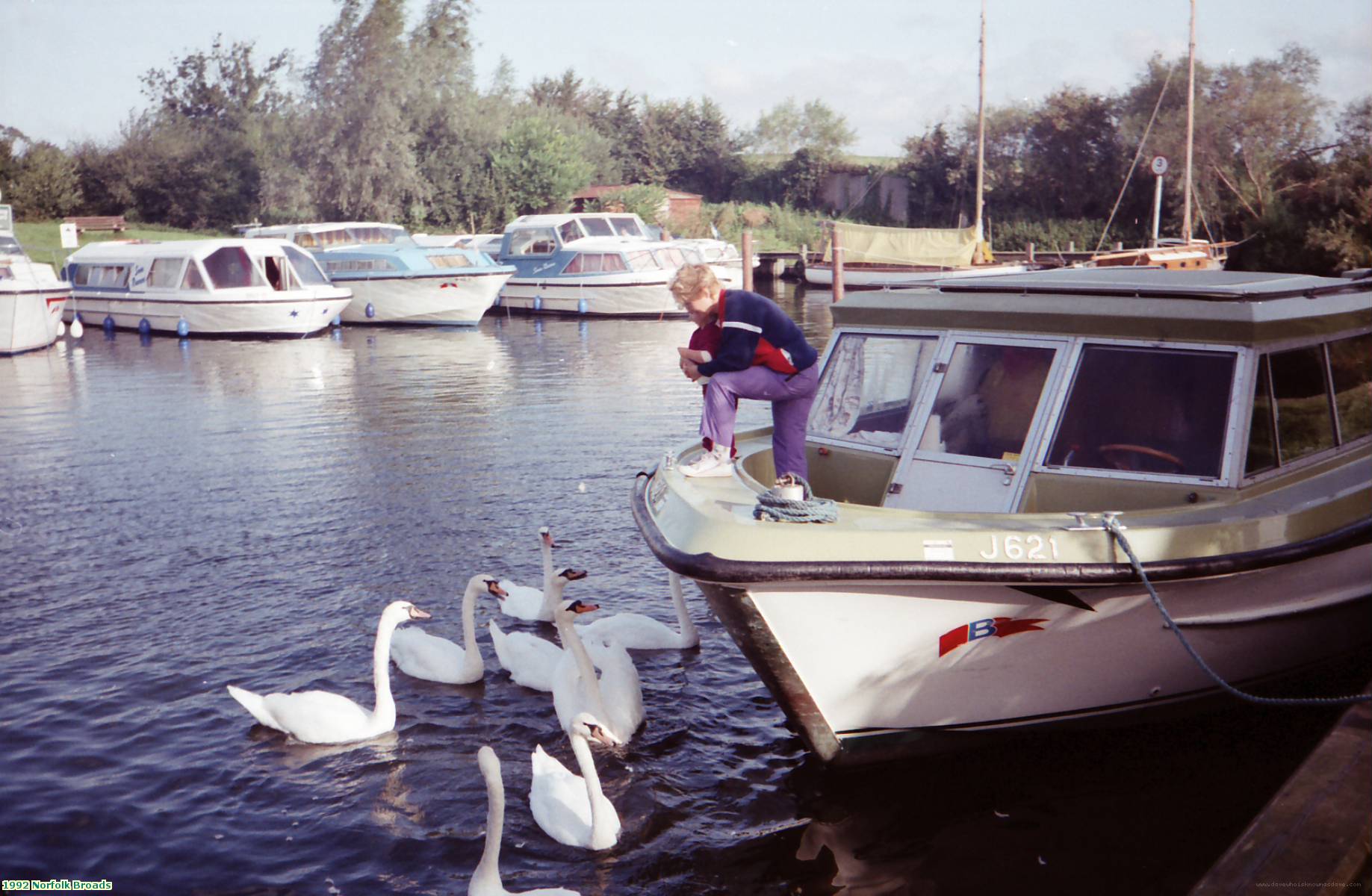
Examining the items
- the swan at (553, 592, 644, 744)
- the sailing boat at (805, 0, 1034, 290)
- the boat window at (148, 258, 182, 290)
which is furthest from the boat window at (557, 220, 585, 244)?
the swan at (553, 592, 644, 744)

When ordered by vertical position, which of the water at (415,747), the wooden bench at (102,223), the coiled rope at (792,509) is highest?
the wooden bench at (102,223)

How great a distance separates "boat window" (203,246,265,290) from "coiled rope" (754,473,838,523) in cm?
2493

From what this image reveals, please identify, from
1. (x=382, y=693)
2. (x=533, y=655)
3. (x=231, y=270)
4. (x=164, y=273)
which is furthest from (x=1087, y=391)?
(x=164, y=273)

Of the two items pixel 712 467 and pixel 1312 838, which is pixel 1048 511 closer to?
pixel 712 467

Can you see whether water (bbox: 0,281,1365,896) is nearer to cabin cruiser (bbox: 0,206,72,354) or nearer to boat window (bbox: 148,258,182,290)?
cabin cruiser (bbox: 0,206,72,354)

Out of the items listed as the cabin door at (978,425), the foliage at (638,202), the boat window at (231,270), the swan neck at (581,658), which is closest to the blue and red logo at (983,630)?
the cabin door at (978,425)

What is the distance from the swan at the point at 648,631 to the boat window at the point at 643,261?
84.2 feet

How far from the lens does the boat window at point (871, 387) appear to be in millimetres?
7359

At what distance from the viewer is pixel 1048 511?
664 centimetres

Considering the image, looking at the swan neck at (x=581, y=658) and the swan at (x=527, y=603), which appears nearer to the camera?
the swan neck at (x=581, y=658)

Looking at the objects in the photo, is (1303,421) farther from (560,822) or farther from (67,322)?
(67,322)

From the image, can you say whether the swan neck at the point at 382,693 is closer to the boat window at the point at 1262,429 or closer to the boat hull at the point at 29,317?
the boat window at the point at 1262,429

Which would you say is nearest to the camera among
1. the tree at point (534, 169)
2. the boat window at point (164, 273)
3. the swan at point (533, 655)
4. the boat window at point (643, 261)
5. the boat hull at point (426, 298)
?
the swan at point (533, 655)

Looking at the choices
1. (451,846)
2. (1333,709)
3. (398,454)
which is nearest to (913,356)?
(1333,709)
